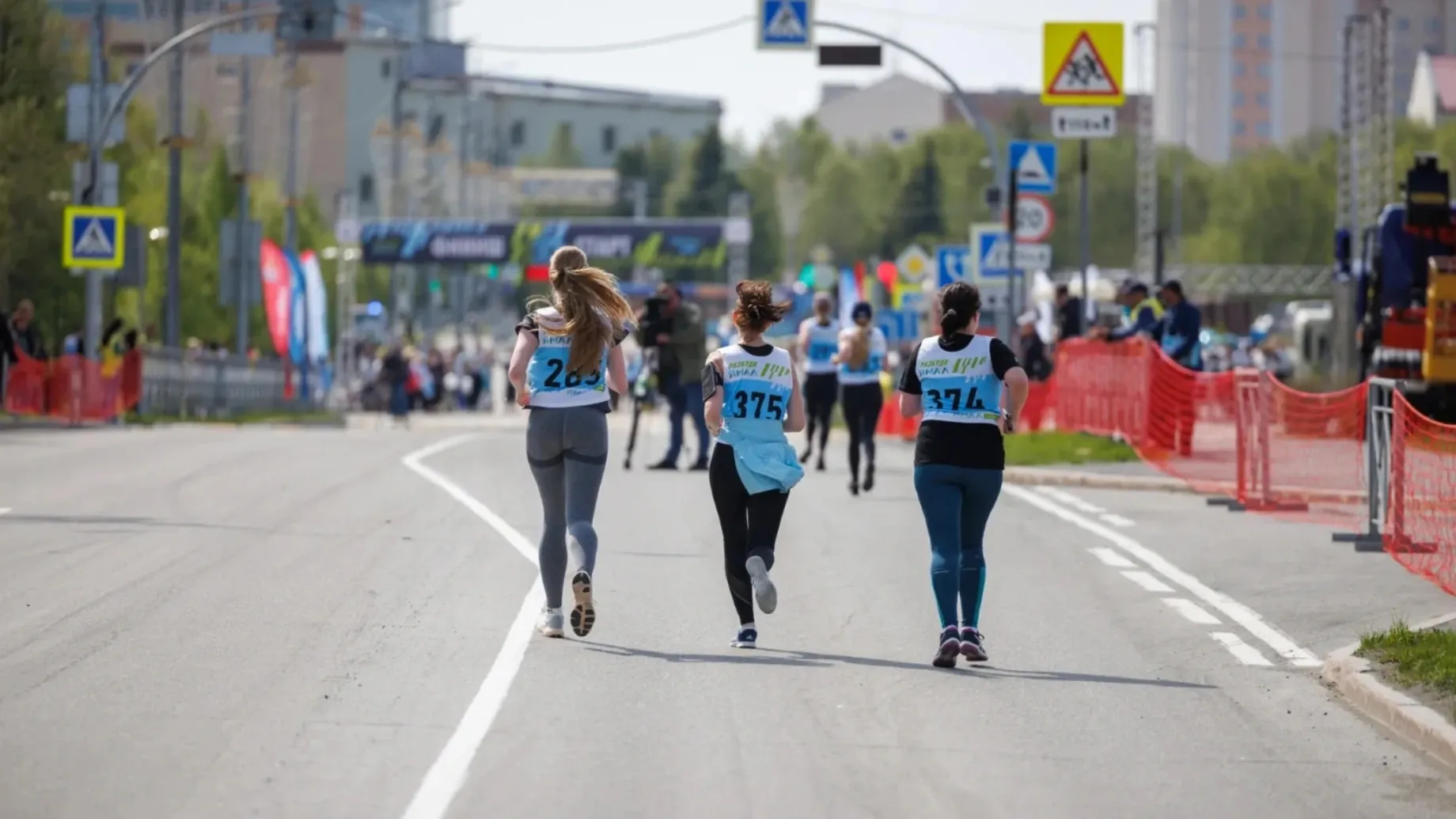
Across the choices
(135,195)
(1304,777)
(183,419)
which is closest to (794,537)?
(1304,777)

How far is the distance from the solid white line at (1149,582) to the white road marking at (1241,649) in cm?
188

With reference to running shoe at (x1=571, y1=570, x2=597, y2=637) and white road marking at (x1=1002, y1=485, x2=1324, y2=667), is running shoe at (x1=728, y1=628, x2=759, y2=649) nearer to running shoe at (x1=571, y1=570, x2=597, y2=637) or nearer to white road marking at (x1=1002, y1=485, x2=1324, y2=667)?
running shoe at (x1=571, y1=570, x2=597, y2=637)

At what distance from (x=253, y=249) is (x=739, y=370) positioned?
38167 millimetres

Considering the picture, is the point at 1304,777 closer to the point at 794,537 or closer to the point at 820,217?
the point at 794,537

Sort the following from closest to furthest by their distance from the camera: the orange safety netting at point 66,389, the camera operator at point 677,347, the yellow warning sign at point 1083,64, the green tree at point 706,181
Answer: the camera operator at point 677,347, the yellow warning sign at point 1083,64, the orange safety netting at point 66,389, the green tree at point 706,181

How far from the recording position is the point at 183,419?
4191cm

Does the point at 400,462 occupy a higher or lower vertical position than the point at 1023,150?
lower

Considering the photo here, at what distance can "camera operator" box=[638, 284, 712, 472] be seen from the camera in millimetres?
24094

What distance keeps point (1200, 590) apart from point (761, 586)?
3979 millimetres

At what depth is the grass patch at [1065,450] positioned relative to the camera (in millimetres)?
26052

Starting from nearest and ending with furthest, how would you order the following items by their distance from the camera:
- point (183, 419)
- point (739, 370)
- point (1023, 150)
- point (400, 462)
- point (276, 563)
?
point (739, 370) < point (276, 563) < point (400, 462) < point (1023, 150) < point (183, 419)

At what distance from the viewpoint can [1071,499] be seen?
21828 millimetres

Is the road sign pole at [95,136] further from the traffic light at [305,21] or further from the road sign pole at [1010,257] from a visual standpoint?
the road sign pole at [1010,257]

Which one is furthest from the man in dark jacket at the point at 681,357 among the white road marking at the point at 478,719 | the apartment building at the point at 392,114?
the apartment building at the point at 392,114
